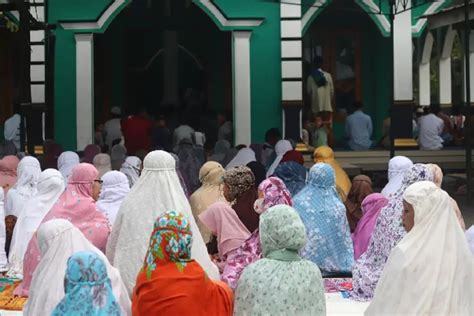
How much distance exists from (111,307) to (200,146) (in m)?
11.5

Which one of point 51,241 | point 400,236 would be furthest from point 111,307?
point 400,236

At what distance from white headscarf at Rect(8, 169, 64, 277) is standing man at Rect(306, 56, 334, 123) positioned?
1056cm

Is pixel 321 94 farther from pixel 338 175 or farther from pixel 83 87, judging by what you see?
pixel 338 175

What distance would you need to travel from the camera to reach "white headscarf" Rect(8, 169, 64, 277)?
10602 mm

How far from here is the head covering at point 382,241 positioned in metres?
9.23

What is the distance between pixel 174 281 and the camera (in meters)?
6.17

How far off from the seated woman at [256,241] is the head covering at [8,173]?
12.6ft

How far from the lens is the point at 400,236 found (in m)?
9.20

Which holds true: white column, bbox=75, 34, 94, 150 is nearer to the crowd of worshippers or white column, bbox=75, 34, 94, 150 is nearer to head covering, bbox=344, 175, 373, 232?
the crowd of worshippers

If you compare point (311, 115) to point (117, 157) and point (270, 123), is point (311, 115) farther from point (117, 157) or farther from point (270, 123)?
point (117, 157)

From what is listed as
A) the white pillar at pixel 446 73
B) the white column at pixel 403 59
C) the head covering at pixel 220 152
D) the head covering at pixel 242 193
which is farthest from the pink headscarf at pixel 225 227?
the white pillar at pixel 446 73

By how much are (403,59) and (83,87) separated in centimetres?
502

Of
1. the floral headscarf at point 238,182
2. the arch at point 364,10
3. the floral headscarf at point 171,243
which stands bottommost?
the floral headscarf at point 171,243

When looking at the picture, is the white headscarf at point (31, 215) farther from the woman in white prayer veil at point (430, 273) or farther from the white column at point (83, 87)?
the white column at point (83, 87)
